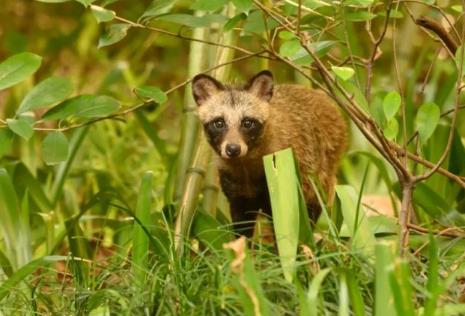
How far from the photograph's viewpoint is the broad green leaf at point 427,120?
3.77 m

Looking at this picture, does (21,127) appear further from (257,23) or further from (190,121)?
(190,121)

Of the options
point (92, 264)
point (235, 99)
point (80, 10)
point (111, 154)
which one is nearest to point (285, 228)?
point (92, 264)

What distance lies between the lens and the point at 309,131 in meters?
4.99

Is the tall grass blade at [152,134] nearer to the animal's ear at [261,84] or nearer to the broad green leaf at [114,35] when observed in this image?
the animal's ear at [261,84]

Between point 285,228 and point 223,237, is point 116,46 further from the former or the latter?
point 285,228

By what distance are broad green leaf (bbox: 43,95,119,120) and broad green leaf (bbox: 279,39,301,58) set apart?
73 centimetres

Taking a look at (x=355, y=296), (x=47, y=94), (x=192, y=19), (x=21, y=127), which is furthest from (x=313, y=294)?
(x=192, y=19)

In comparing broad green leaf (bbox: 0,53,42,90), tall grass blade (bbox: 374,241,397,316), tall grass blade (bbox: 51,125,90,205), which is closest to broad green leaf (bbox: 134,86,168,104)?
broad green leaf (bbox: 0,53,42,90)

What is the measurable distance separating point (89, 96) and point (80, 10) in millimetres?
4876

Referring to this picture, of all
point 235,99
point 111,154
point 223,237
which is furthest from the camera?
point 111,154

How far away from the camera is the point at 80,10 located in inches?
350

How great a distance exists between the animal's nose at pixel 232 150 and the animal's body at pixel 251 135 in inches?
1.8

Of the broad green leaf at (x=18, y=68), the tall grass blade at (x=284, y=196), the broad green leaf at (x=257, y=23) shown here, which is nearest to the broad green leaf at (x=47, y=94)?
the broad green leaf at (x=18, y=68)

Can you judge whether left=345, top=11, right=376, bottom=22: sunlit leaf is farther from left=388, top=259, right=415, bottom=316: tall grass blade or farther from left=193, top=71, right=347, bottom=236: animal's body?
left=388, top=259, right=415, bottom=316: tall grass blade
